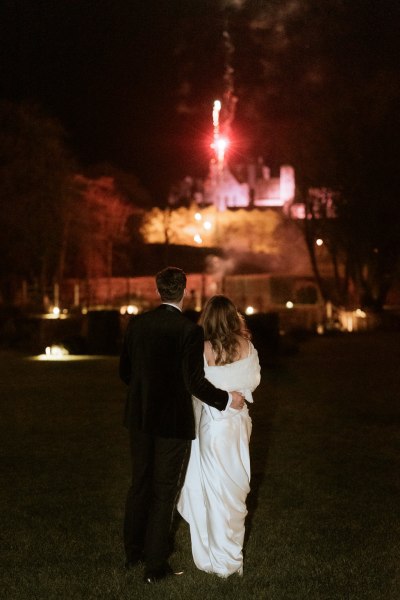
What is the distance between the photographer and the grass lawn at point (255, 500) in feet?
17.9

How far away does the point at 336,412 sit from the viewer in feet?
44.5

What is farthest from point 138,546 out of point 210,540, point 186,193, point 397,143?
point 186,193

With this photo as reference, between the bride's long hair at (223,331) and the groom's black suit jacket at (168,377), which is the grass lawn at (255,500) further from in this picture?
the bride's long hair at (223,331)

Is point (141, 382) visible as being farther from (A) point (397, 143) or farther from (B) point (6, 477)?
(A) point (397, 143)

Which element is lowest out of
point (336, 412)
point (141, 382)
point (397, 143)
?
point (336, 412)

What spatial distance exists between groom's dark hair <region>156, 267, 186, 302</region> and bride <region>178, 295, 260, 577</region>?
0.32 metres

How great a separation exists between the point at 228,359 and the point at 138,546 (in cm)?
131

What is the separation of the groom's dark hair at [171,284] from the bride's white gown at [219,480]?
0.53 metres

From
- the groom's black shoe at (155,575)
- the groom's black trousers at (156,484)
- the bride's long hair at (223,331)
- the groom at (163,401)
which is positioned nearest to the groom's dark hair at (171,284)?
the groom at (163,401)

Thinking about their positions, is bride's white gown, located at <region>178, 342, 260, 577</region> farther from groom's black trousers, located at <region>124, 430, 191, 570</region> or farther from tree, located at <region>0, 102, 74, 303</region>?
tree, located at <region>0, 102, 74, 303</region>

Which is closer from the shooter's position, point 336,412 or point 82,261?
point 336,412

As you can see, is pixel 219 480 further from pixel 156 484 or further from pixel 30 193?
pixel 30 193

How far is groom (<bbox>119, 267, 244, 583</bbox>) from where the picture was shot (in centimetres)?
539

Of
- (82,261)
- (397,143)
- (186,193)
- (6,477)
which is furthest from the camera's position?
(186,193)
